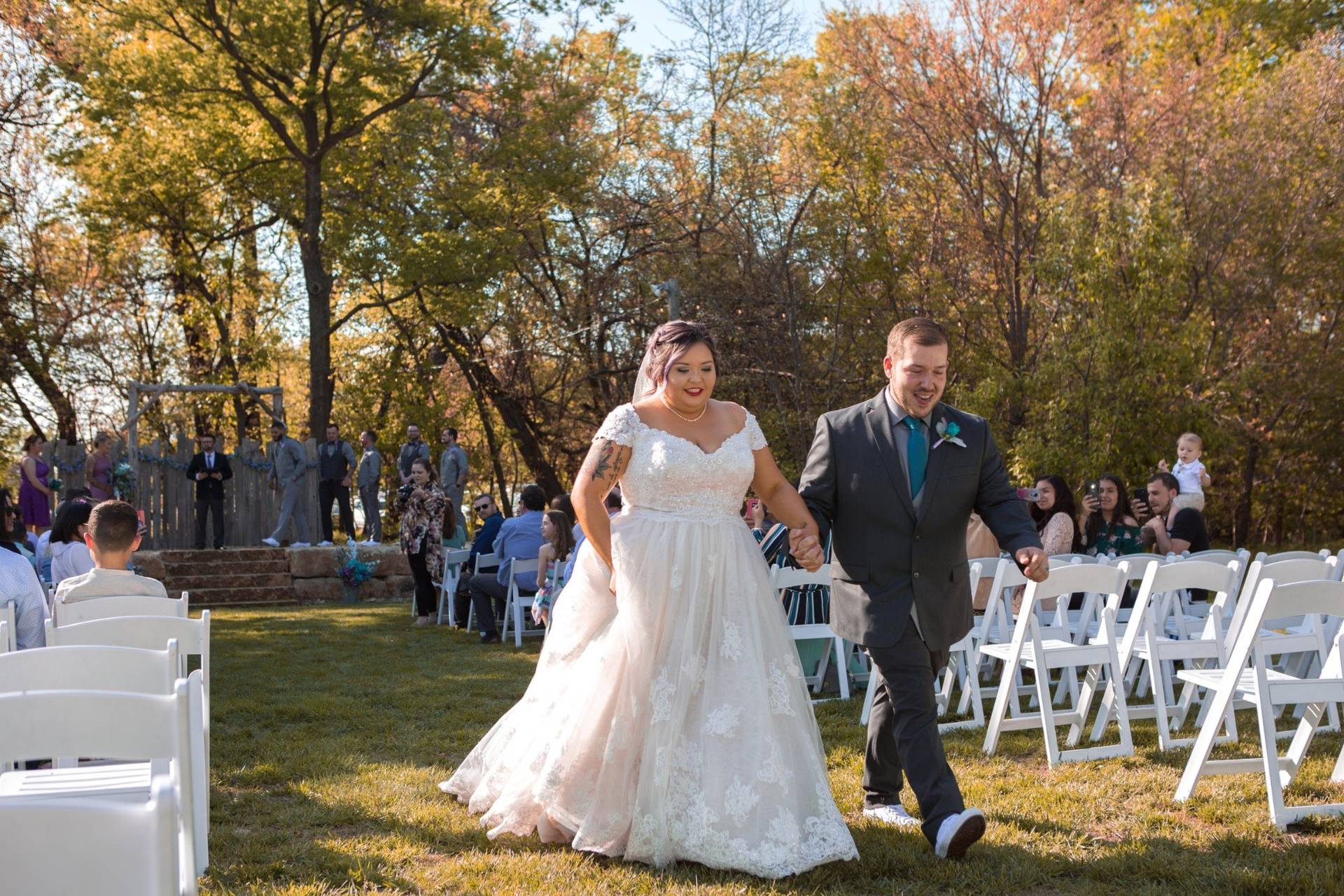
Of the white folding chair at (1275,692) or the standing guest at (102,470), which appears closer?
the white folding chair at (1275,692)

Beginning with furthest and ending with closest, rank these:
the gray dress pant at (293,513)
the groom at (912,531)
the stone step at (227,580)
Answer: the gray dress pant at (293,513) < the stone step at (227,580) < the groom at (912,531)

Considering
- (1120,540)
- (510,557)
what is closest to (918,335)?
(1120,540)

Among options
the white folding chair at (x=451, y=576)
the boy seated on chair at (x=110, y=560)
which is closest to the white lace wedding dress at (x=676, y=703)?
the boy seated on chair at (x=110, y=560)

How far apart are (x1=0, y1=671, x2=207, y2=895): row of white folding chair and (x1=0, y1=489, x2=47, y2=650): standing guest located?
1393 millimetres

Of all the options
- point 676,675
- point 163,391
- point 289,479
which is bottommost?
point 676,675

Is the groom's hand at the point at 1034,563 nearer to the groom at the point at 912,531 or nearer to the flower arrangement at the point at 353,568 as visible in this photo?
the groom at the point at 912,531

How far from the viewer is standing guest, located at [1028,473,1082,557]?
876cm

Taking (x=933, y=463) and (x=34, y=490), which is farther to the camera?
(x=34, y=490)

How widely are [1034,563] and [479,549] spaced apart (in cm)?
836

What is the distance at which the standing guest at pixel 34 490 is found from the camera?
621 inches

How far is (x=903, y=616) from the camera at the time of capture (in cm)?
434

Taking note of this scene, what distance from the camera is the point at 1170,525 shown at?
9.28m

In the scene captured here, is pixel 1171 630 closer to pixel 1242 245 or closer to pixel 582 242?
pixel 1242 245

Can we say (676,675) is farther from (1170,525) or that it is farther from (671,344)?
(1170,525)
